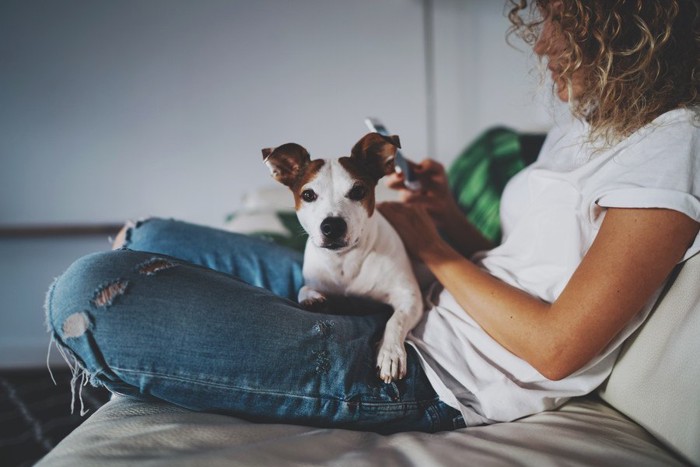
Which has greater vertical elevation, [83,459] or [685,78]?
[685,78]

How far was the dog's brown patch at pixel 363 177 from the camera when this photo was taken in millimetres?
1010

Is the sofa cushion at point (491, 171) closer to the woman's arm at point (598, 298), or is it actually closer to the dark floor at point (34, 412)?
the woman's arm at point (598, 298)

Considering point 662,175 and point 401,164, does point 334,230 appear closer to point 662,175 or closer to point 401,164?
point 401,164

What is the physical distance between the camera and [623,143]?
0.74 meters

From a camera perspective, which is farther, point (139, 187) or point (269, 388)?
point (139, 187)

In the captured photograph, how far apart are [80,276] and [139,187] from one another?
1.91 metres

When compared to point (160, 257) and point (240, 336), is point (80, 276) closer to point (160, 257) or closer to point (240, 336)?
point (160, 257)

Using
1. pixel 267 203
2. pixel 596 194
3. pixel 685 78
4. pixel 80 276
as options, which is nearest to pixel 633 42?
pixel 685 78

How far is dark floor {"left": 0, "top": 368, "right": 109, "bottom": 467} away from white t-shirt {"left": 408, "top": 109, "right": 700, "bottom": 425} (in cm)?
147

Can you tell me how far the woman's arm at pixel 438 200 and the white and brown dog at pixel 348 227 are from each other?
0.17 m

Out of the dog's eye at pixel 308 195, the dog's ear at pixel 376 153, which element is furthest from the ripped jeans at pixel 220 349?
the dog's ear at pixel 376 153

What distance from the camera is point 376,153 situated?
1.03 metres

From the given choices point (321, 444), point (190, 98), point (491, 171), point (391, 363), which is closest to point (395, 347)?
point (391, 363)

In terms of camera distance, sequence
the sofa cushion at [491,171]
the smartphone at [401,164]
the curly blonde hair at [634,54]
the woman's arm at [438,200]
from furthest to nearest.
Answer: the sofa cushion at [491,171] < the woman's arm at [438,200] < the smartphone at [401,164] < the curly blonde hair at [634,54]
